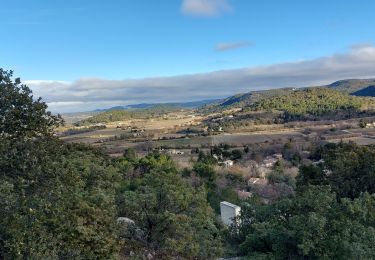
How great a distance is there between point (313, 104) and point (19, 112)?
109758 mm

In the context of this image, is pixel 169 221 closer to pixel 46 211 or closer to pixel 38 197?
pixel 46 211

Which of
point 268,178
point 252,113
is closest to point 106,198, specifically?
point 268,178

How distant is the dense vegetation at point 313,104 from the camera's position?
10530cm

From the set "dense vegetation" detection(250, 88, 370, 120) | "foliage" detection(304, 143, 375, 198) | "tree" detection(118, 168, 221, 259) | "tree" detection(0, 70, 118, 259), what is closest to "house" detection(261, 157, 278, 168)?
"foliage" detection(304, 143, 375, 198)

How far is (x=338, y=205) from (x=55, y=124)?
31.9 ft

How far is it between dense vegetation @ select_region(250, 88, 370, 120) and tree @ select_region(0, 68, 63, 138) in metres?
98.3

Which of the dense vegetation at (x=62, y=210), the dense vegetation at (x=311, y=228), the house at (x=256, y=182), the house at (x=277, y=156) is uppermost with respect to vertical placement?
the dense vegetation at (x=62, y=210)

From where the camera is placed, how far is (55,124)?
11.6 metres

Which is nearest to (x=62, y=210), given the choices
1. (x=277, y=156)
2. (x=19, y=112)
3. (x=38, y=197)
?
(x=38, y=197)

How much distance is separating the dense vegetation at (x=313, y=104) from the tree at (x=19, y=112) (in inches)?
3871

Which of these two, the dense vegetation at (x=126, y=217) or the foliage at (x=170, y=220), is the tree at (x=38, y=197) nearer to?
the dense vegetation at (x=126, y=217)

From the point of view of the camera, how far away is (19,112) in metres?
10.8

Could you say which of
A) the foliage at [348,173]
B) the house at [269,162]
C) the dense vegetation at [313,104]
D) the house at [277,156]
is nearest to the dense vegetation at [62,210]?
the foliage at [348,173]

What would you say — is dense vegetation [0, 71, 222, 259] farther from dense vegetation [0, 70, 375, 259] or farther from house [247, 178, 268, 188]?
house [247, 178, 268, 188]
